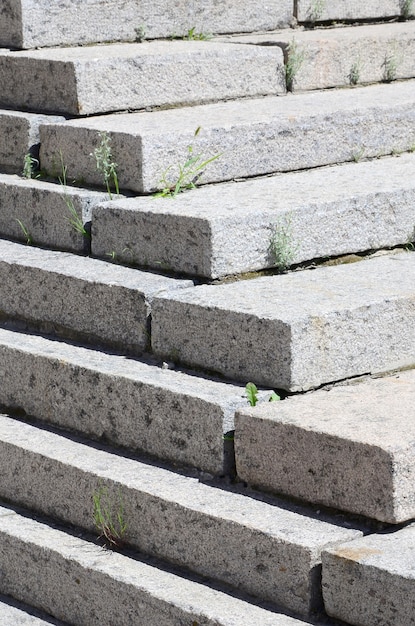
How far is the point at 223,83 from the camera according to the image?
564cm

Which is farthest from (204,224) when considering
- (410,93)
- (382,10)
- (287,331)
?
(382,10)

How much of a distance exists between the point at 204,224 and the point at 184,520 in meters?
1.04

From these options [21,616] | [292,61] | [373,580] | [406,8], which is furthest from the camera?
[406,8]

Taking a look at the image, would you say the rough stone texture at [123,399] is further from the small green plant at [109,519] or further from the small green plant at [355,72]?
the small green plant at [355,72]

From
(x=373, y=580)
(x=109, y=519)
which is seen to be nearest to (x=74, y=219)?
(x=109, y=519)

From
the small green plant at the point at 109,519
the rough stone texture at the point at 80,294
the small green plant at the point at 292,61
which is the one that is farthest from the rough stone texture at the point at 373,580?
the small green plant at the point at 292,61

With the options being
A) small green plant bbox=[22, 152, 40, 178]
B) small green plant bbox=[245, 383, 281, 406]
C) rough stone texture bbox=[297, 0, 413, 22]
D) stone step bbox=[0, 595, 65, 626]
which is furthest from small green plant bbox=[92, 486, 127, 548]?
rough stone texture bbox=[297, 0, 413, 22]

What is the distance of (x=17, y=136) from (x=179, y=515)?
86.2 inches

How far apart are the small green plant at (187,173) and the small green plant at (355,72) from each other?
1580 mm

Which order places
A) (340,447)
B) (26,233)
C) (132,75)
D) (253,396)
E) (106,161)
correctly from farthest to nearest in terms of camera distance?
(132,75) → (26,233) → (106,161) → (253,396) → (340,447)

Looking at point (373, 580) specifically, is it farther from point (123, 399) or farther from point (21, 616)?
point (21, 616)

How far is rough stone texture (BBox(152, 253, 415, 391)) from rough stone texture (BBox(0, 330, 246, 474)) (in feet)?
0.34

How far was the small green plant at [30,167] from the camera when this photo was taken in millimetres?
5156

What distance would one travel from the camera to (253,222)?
4.27 m
